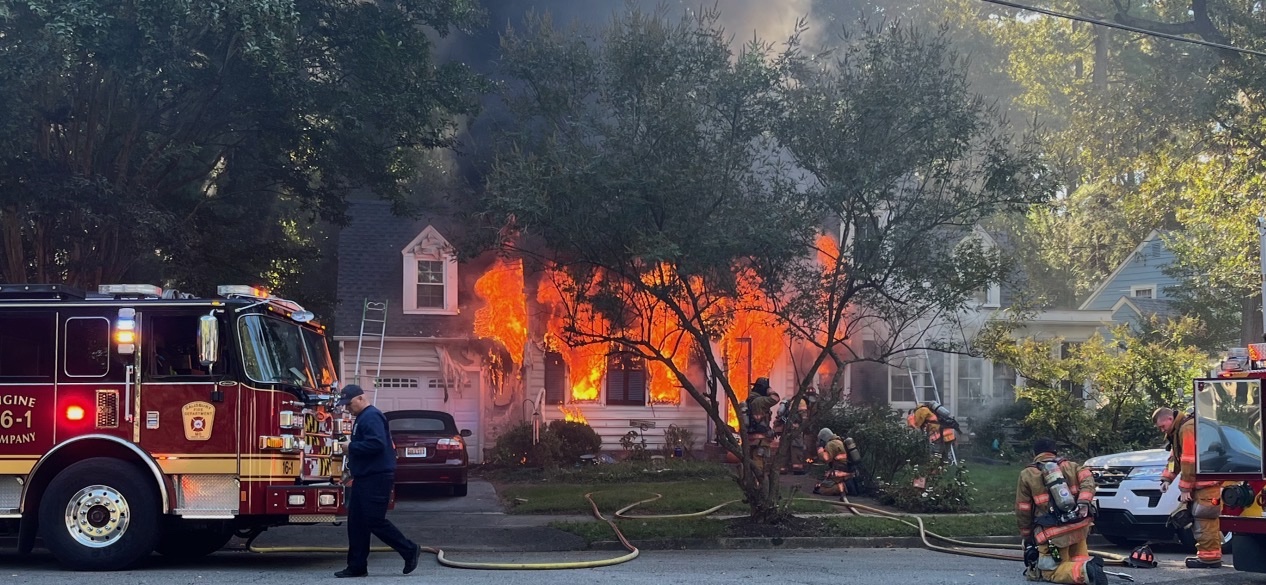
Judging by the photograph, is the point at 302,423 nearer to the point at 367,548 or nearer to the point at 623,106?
the point at 367,548

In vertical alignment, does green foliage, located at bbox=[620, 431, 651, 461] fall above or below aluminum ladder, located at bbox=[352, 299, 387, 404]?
below

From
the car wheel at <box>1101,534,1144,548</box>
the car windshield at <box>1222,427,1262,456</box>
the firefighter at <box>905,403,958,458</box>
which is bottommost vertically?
the car wheel at <box>1101,534,1144,548</box>

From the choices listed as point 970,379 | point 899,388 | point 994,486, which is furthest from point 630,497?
point 970,379

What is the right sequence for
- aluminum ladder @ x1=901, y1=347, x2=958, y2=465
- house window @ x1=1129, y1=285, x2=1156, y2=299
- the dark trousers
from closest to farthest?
the dark trousers → aluminum ladder @ x1=901, y1=347, x2=958, y2=465 → house window @ x1=1129, y1=285, x2=1156, y2=299

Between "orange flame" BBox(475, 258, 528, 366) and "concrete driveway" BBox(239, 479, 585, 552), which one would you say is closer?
"concrete driveway" BBox(239, 479, 585, 552)

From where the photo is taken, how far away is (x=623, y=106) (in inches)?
452

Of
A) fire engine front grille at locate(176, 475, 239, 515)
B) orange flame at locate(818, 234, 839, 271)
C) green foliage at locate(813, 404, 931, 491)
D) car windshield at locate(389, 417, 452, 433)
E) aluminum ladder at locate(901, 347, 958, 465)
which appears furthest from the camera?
aluminum ladder at locate(901, 347, 958, 465)

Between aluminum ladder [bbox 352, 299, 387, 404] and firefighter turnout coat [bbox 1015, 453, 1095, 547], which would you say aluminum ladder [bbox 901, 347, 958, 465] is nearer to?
aluminum ladder [bbox 352, 299, 387, 404]

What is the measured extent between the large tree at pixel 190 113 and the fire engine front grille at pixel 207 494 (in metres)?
4.31

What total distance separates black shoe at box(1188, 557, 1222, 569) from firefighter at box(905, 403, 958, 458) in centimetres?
574

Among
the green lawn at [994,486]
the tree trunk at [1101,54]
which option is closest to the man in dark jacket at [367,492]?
the green lawn at [994,486]

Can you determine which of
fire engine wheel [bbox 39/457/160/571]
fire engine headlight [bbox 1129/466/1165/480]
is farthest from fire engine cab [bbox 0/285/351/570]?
fire engine headlight [bbox 1129/466/1165/480]

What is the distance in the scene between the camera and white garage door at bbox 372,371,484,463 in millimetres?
20938

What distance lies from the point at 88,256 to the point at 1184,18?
22696mm
